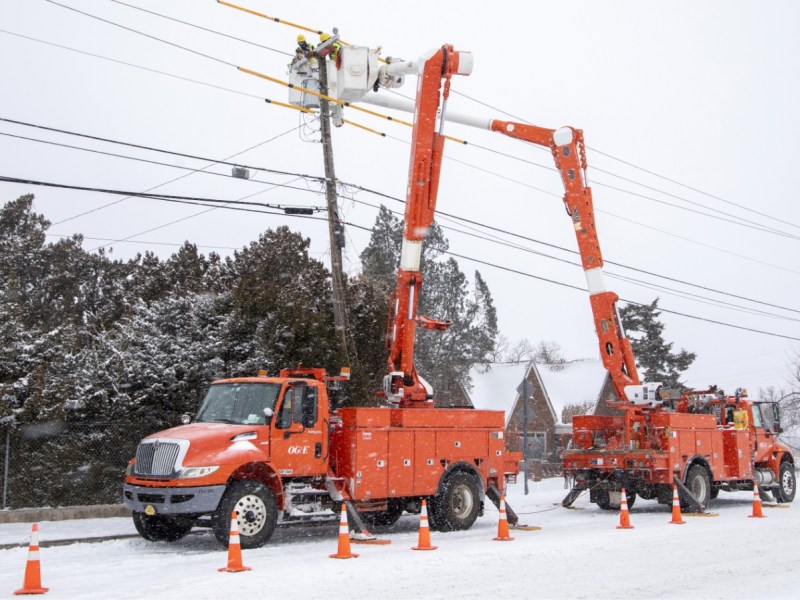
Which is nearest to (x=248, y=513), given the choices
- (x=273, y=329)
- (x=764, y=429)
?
(x=273, y=329)

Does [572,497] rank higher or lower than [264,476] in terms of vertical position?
lower

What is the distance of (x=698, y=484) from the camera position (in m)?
19.6

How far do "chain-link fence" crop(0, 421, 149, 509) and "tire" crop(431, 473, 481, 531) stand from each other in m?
7.26

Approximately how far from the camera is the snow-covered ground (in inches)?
374

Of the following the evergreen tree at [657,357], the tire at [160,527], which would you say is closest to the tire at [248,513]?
the tire at [160,527]

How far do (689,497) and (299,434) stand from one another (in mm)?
9205

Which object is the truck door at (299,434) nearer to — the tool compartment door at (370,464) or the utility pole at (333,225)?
the tool compartment door at (370,464)

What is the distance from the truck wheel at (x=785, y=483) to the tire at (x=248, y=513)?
14735 mm

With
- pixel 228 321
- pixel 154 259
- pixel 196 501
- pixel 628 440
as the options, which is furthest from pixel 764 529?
pixel 154 259

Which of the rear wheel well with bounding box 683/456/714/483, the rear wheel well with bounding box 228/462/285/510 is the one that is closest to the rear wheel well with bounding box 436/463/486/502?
the rear wheel well with bounding box 228/462/285/510

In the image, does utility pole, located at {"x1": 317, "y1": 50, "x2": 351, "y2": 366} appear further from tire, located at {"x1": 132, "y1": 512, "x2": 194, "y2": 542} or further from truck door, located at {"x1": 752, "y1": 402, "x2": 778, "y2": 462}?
truck door, located at {"x1": 752, "y1": 402, "x2": 778, "y2": 462}

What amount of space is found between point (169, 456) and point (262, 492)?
59.3 inches

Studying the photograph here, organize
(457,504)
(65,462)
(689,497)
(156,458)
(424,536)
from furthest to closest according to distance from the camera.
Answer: (689,497)
(65,462)
(457,504)
(156,458)
(424,536)

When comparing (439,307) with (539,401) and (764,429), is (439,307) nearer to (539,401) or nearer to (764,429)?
(539,401)
